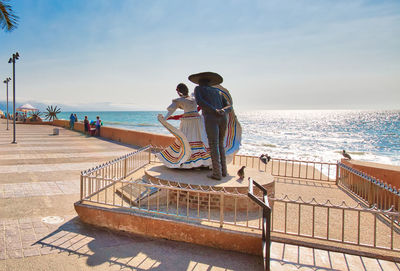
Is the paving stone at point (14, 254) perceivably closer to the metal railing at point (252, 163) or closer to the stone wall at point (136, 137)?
the metal railing at point (252, 163)

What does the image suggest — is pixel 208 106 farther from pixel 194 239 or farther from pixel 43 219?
pixel 43 219

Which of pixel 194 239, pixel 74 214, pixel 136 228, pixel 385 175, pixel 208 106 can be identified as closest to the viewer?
pixel 194 239

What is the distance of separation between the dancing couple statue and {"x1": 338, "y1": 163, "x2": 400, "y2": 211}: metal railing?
315cm

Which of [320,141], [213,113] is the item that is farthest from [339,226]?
[320,141]

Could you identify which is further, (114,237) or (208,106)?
(208,106)

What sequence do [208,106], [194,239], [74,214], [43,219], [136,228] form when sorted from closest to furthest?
[194,239], [136,228], [43,219], [74,214], [208,106]

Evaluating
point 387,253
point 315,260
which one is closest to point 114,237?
point 315,260

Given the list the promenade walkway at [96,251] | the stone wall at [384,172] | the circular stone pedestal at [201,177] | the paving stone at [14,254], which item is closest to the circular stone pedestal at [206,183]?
the circular stone pedestal at [201,177]

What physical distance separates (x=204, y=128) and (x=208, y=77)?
1.36 metres

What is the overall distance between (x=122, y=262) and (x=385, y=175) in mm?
6667

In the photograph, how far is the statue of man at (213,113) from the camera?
243 inches

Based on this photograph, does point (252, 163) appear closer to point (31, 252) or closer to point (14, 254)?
point (31, 252)

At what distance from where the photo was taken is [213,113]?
613 centimetres

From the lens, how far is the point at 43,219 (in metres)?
5.05
